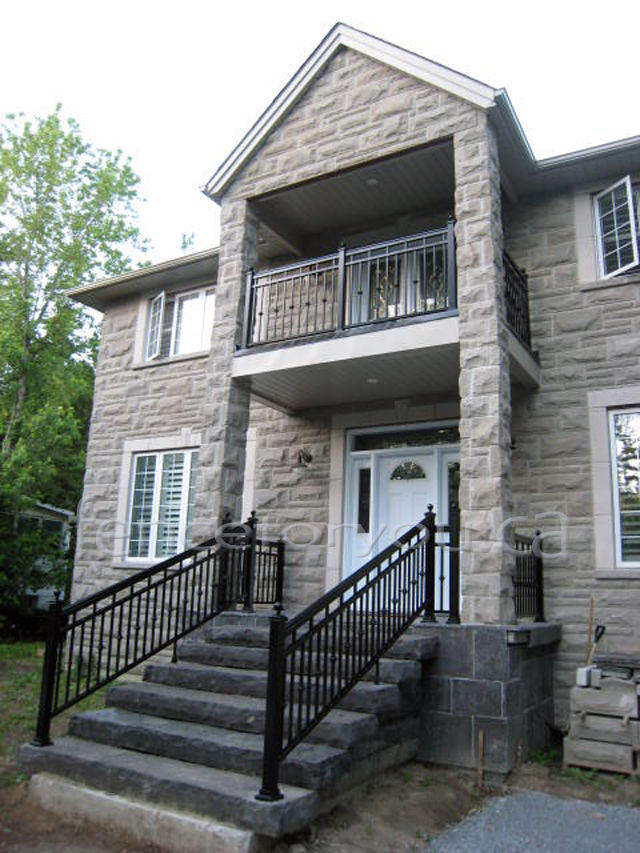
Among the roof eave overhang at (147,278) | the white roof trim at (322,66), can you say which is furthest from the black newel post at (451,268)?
the roof eave overhang at (147,278)

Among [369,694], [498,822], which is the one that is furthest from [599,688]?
[369,694]

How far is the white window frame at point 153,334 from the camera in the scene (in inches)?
452

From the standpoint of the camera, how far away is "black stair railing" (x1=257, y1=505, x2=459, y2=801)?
437cm

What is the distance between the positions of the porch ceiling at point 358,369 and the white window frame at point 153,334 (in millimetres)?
3195

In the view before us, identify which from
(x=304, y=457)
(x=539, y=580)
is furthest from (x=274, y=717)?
(x=304, y=457)

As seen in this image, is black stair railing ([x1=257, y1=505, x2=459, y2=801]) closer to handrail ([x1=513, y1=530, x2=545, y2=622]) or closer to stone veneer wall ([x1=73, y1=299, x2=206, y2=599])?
handrail ([x1=513, y1=530, x2=545, y2=622])

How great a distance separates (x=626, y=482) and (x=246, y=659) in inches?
173

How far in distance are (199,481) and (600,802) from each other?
16.6ft

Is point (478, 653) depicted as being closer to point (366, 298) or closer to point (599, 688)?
point (599, 688)

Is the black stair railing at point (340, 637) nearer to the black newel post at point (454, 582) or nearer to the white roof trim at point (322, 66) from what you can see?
the black newel post at point (454, 582)

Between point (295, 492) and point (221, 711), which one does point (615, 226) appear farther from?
point (221, 711)

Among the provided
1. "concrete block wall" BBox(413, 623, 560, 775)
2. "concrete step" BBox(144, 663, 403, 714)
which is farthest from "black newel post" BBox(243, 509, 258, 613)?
"concrete block wall" BBox(413, 623, 560, 775)

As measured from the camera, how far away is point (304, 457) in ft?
30.6

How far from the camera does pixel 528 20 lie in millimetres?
9055
